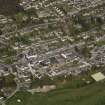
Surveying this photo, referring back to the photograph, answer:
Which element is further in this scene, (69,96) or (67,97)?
(69,96)

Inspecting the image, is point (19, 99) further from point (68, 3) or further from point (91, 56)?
point (68, 3)

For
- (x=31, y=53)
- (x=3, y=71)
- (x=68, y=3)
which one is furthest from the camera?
(x=68, y=3)

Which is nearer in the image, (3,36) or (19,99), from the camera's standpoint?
(19,99)

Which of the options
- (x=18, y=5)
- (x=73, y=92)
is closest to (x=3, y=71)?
(x=73, y=92)

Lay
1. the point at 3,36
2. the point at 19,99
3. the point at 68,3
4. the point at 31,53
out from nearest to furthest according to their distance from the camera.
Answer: the point at 19,99 → the point at 31,53 → the point at 3,36 → the point at 68,3
